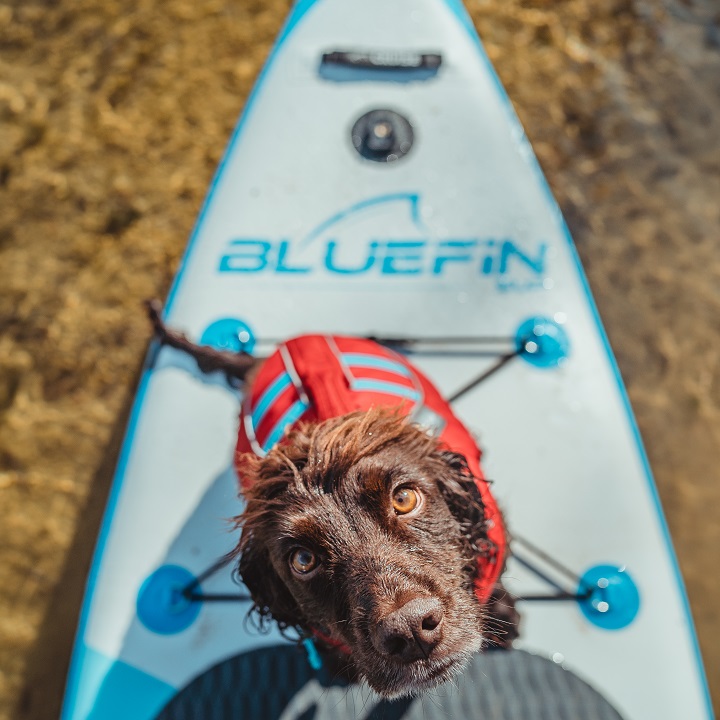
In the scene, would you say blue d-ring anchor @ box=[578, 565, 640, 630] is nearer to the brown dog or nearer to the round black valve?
the brown dog

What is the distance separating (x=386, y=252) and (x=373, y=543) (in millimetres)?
1719

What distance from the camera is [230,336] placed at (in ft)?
9.87

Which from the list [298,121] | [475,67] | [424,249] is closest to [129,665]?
[424,249]

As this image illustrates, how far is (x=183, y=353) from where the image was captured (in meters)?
3.03

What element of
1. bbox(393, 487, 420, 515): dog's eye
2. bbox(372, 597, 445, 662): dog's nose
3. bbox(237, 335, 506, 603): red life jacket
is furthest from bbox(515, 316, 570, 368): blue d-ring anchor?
bbox(372, 597, 445, 662): dog's nose

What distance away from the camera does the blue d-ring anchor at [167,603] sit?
2639 mm

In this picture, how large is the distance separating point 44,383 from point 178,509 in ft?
4.80

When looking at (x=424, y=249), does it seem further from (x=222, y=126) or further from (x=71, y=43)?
(x=71, y=43)

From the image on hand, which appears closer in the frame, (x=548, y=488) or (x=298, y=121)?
(x=548, y=488)

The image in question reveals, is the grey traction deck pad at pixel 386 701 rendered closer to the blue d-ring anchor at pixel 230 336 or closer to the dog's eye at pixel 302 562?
the dog's eye at pixel 302 562

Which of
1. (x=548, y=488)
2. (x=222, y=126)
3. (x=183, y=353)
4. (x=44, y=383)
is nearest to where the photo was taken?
(x=548, y=488)

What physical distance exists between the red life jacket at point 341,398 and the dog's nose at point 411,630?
393mm

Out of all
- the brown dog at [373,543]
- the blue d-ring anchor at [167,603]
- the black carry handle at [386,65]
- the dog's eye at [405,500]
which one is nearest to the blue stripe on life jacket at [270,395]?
the brown dog at [373,543]

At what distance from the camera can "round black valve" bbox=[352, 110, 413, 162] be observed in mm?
3234
